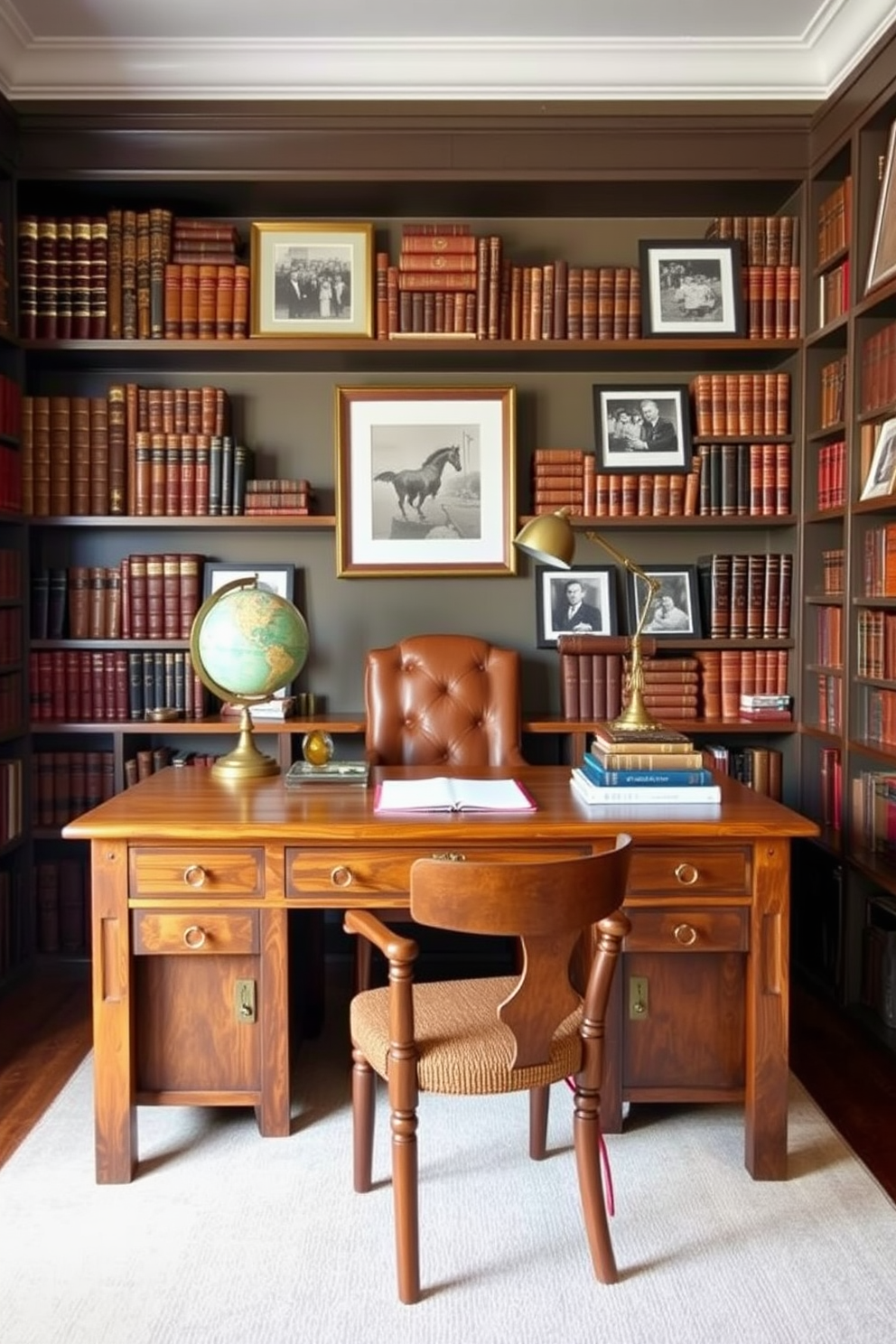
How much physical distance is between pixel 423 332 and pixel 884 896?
226cm

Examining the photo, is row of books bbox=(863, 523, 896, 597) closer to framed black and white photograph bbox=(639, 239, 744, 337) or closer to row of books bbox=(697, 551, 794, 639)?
row of books bbox=(697, 551, 794, 639)

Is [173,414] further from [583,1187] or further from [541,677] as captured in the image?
[583,1187]

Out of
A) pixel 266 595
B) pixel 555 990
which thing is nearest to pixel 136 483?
pixel 266 595

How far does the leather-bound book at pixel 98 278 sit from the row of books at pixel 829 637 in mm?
2525

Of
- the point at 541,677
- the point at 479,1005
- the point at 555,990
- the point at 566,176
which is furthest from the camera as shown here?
the point at 541,677

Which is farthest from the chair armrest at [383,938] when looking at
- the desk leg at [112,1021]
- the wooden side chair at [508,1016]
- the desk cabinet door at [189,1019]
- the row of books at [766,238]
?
the row of books at [766,238]

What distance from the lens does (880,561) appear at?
2896mm

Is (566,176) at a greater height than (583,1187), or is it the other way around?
(566,176)

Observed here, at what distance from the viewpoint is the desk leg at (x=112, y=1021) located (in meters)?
2.13

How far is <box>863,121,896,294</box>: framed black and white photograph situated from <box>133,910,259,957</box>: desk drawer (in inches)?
93.6

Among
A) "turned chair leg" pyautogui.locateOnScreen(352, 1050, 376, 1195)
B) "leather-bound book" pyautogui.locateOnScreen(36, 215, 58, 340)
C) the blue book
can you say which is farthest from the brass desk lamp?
"leather-bound book" pyautogui.locateOnScreen(36, 215, 58, 340)

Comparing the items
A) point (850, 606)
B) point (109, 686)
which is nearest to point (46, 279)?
point (109, 686)

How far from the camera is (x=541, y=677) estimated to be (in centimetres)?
365

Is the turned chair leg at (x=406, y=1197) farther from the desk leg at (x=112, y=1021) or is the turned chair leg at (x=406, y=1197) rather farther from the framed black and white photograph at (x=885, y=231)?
the framed black and white photograph at (x=885, y=231)
